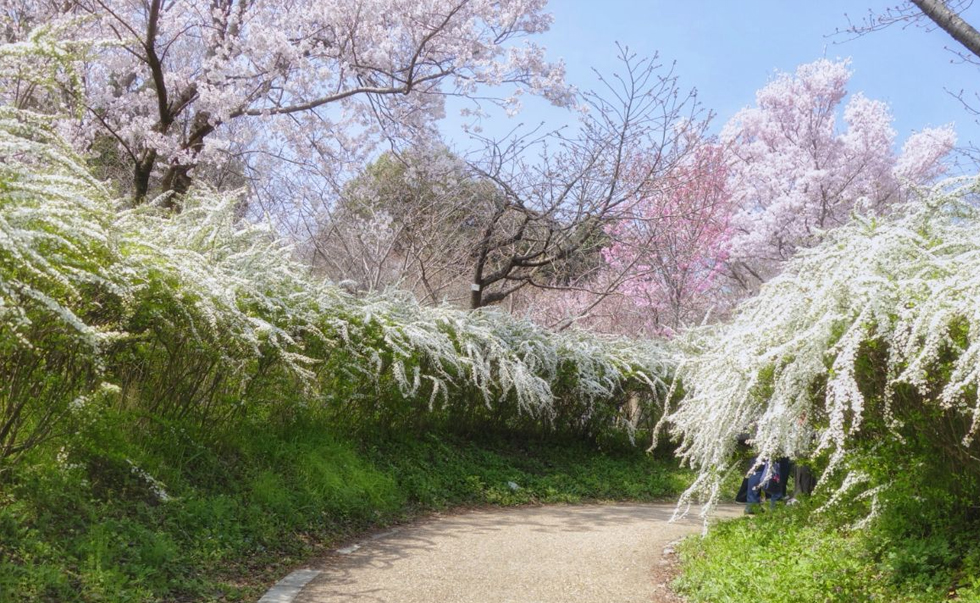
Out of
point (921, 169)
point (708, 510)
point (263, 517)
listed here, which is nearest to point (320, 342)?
point (263, 517)

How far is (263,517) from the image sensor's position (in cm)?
557

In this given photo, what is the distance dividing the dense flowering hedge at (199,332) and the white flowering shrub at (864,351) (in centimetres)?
319

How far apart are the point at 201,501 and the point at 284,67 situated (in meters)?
6.40

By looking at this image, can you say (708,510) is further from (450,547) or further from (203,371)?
(203,371)

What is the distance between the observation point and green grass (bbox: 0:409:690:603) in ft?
13.2

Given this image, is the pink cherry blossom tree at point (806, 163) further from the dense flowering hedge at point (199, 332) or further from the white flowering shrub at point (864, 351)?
the white flowering shrub at point (864, 351)

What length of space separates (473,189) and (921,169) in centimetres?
1393

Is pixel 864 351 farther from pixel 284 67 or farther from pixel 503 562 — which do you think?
pixel 284 67

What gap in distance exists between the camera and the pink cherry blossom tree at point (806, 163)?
1825 cm

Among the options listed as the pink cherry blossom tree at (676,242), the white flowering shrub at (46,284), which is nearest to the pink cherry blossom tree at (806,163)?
the pink cherry blossom tree at (676,242)

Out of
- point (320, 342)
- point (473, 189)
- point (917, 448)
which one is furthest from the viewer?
point (473, 189)

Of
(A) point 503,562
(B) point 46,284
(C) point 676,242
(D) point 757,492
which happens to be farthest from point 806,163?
(B) point 46,284

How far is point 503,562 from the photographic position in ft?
18.2

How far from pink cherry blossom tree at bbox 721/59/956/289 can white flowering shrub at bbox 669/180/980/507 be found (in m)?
13.8
